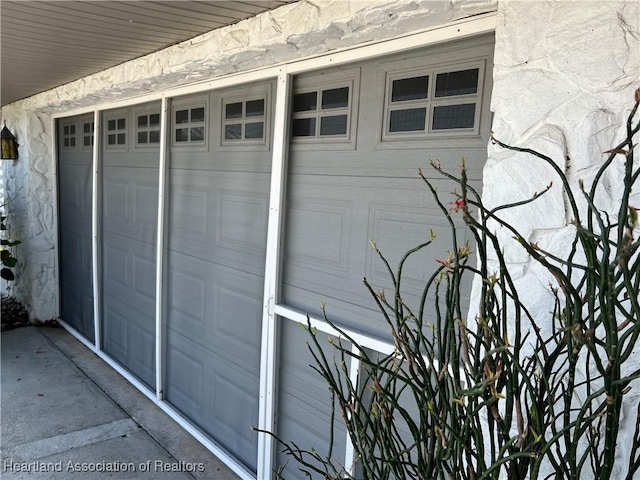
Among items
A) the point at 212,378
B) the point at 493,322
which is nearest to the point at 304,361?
the point at 212,378

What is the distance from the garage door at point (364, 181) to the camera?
6.28 ft

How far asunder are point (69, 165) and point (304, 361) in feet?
13.1

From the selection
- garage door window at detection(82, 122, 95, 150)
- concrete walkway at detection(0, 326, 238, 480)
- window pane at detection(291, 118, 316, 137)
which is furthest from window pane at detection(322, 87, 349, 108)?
garage door window at detection(82, 122, 95, 150)

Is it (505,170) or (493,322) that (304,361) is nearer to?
(505,170)

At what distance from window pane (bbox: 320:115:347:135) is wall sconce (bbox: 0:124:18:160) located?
15.2 feet

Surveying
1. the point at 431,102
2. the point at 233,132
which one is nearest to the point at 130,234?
the point at 233,132

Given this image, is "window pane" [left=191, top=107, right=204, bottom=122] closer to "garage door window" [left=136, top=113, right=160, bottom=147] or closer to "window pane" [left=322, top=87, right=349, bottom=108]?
"garage door window" [left=136, top=113, right=160, bottom=147]

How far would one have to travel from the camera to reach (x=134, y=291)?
4.22 m

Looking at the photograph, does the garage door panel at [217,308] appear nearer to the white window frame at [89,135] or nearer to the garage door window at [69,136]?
the white window frame at [89,135]

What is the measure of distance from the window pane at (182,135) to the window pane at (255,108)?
720mm

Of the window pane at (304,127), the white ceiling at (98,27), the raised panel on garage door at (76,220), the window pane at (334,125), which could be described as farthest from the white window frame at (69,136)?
the window pane at (334,125)

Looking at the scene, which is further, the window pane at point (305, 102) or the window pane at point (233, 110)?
the window pane at point (233, 110)

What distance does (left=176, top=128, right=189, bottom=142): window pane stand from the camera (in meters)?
3.45

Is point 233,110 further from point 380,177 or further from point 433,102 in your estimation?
point 433,102
